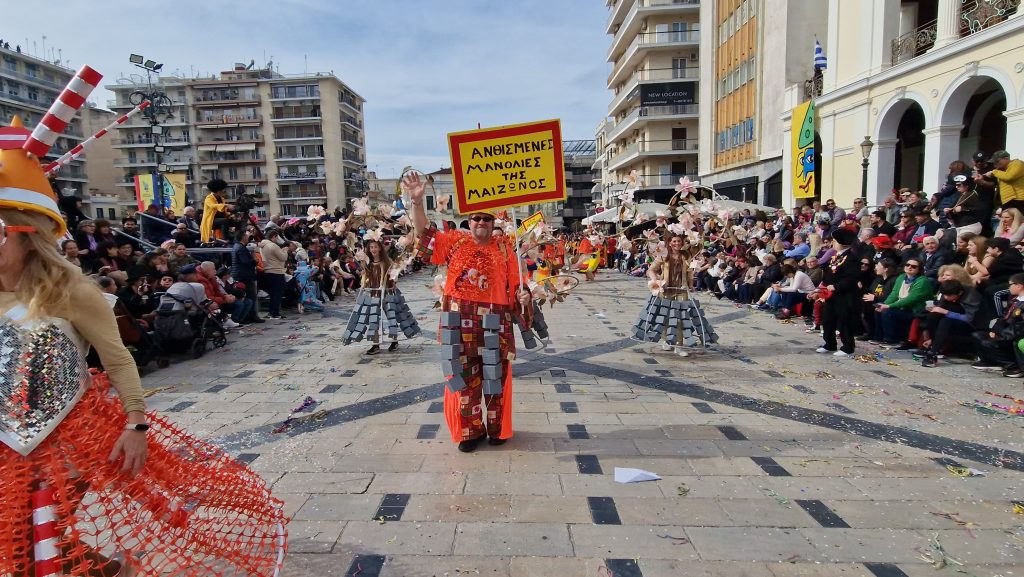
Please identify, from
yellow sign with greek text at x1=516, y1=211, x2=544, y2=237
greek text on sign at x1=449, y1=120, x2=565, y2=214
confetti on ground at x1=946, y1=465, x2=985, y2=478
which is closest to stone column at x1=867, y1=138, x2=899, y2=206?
confetti on ground at x1=946, y1=465, x2=985, y2=478

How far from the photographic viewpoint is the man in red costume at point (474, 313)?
13.8 feet

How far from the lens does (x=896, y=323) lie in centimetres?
840

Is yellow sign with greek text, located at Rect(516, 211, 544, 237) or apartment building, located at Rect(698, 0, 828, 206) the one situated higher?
apartment building, located at Rect(698, 0, 828, 206)

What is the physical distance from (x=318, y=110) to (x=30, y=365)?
73185mm

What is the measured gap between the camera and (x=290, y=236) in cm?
1825

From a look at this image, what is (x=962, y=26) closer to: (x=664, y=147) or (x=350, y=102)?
(x=664, y=147)

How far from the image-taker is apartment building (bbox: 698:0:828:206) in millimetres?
24062

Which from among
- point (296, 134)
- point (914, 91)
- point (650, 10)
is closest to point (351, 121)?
point (296, 134)

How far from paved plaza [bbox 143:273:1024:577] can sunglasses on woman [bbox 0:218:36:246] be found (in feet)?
6.49

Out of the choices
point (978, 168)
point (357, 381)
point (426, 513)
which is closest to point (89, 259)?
point (357, 381)

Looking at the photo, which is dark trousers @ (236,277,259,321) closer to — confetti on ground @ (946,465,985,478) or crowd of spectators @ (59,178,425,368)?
crowd of spectators @ (59,178,425,368)

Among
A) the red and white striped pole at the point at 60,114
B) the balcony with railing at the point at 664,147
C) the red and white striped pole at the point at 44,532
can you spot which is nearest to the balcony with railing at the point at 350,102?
the balcony with railing at the point at 664,147

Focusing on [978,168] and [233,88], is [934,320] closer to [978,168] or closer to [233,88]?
[978,168]

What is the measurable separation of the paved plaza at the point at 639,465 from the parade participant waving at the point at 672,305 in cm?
40
